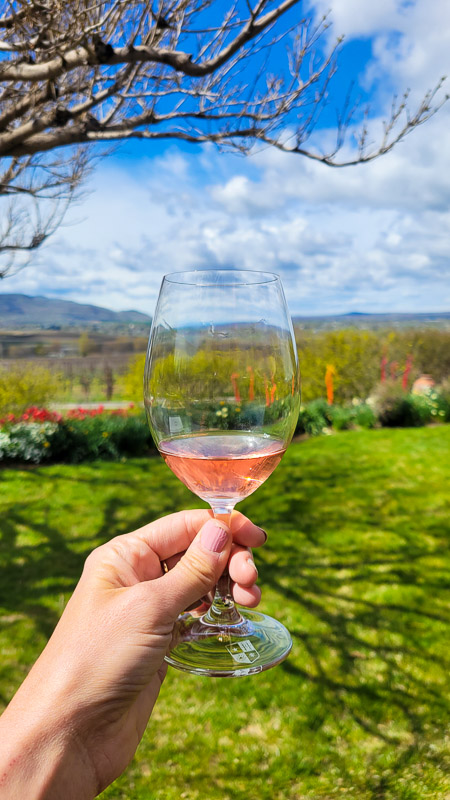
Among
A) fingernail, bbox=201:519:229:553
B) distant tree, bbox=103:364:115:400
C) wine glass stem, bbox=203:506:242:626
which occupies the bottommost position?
distant tree, bbox=103:364:115:400

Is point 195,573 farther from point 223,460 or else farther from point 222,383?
point 222,383

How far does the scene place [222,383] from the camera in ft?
4.09

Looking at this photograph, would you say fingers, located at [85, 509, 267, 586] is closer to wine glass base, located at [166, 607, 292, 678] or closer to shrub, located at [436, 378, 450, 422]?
wine glass base, located at [166, 607, 292, 678]

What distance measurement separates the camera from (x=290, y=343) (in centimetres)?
130

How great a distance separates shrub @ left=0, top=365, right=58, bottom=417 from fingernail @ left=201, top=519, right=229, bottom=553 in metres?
10.2

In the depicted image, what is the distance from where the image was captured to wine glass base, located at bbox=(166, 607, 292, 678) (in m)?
1.30

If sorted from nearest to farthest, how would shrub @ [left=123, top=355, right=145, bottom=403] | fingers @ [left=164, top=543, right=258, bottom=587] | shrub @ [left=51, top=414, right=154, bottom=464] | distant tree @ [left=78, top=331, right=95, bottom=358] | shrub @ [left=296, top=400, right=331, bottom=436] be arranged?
1. fingers @ [left=164, top=543, right=258, bottom=587]
2. shrub @ [left=51, top=414, right=154, bottom=464]
3. shrub @ [left=296, top=400, right=331, bottom=436]
4. shrub @ [left=123, top=355, right=145, bottom=403]
5. distant tree @ [left=78, top=331, right=95, bottom=358]

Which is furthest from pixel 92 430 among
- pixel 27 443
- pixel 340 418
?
pixel 340 418

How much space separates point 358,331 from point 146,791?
13215 millimetres

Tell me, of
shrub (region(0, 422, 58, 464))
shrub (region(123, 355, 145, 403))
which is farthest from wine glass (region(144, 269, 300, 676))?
shrub (region(123, 355, 145, 403))

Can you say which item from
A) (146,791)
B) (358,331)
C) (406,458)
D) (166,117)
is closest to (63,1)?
(166,117)

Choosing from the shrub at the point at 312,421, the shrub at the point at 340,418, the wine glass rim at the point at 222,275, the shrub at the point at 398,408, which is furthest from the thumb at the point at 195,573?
the shrub at the point at 398,408

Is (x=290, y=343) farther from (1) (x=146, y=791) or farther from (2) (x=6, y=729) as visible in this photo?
(1) (x=146, y=791)

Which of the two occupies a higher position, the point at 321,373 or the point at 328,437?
the point at 321,373
